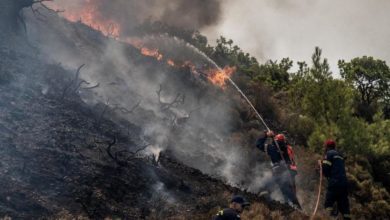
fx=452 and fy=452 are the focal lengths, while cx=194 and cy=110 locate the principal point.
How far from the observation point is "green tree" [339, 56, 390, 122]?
120 feet

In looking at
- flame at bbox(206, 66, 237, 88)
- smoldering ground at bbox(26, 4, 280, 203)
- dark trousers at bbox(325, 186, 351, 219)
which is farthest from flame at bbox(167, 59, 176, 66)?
dark trousers at bbox(325, 186, 351, 219)

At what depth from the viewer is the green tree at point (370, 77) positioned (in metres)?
36.6

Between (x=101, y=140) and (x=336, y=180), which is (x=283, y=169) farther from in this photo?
(x=101, y=140)

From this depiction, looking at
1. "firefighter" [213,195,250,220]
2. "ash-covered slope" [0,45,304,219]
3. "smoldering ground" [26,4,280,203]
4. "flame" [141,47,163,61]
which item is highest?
"flame" [141,47,163,61]

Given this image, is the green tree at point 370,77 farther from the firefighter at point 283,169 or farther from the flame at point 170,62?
the firefighter at point 283,169

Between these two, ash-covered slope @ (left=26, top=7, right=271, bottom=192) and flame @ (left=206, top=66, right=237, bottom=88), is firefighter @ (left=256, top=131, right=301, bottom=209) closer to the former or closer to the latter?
ash-covered slope @ (left=26, top=7, right=271, bottom=192)

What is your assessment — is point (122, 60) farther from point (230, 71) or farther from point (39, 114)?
point (39, 114)

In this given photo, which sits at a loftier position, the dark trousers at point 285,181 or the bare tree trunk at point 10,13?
the bare tree trunk at point 10,13

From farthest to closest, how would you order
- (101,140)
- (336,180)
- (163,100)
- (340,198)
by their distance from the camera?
1. (163,100)
2. (101,140)
3. (340,198)
4. (336,180)

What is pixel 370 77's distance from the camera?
3716cm

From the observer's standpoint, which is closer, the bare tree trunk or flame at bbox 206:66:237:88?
the bare tree trunk

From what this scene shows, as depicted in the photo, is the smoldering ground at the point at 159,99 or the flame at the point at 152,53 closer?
the smoldering ground at the point at 159,99

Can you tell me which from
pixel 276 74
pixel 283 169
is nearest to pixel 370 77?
pixel 276 74

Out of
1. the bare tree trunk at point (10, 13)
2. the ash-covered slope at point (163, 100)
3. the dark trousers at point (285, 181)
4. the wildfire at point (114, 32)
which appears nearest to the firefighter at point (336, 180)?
the dark trousers at point (285, 181)
